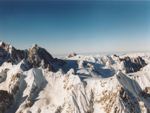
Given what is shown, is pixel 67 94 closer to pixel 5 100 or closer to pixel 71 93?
pixel 71 93

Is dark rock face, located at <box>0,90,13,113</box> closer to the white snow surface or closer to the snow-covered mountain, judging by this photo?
the snow-covered mountain

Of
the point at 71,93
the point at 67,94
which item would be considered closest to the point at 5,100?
the point at 67,94

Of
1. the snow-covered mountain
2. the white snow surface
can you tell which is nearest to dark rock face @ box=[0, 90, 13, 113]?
the snow-covered mountain

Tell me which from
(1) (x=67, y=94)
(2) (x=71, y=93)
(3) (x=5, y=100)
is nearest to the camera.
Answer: (2) (x=71, y=93)

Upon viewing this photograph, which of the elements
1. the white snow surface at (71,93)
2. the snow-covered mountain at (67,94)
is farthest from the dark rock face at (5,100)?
the white snow surface at (71,93)

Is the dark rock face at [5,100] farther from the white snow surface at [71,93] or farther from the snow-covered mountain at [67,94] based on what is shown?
the white snow surface at [71,93]

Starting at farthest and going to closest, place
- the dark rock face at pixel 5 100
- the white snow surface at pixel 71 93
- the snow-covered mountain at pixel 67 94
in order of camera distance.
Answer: the dark rock face at pixel 5 100, the snow-covered mountain at pixel 67 94, the white snow surface at pixel 71 93
